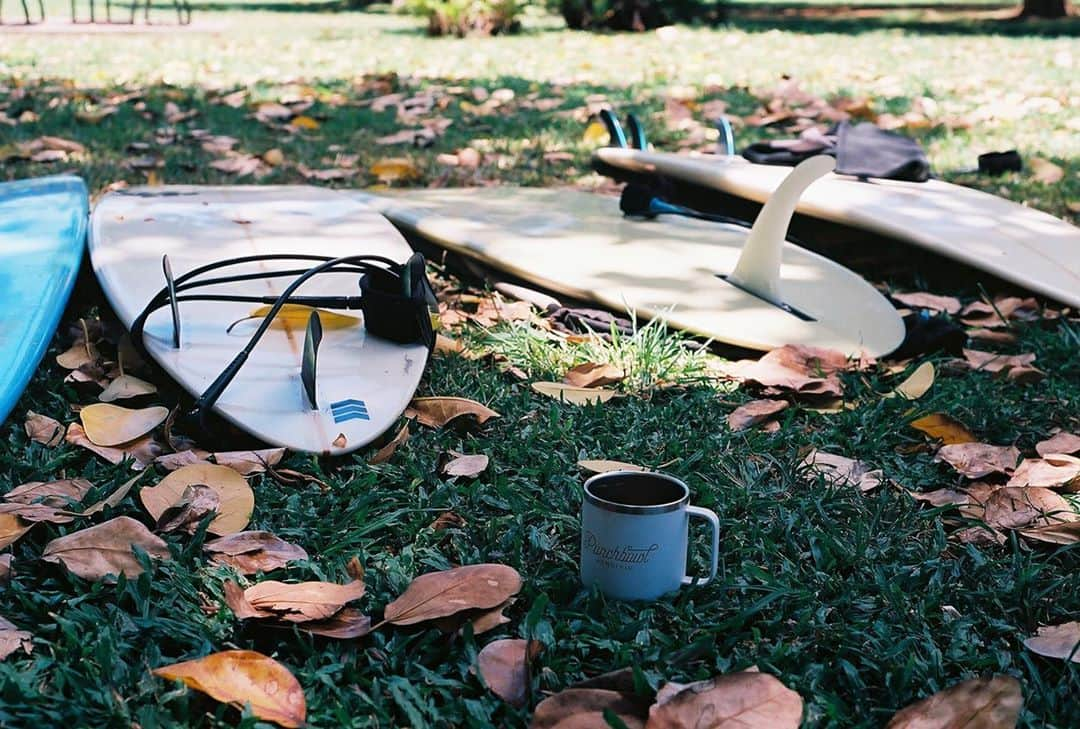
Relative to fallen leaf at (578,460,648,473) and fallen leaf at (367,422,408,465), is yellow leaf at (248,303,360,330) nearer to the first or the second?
fallen leaf at (367,422,408,465)

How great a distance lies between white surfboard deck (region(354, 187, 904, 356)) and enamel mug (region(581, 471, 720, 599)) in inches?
36.3

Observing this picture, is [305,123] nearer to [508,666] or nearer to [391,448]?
[391,448]

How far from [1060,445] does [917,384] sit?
30 cm

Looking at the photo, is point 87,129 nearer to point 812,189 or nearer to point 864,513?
point 812,189

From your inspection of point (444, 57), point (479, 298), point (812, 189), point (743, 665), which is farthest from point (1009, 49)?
point (743, 665)

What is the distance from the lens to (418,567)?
143 centimetres

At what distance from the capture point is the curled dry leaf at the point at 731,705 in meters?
1.09

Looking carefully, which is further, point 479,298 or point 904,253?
point 904,253

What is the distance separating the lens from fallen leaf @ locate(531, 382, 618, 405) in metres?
1.96

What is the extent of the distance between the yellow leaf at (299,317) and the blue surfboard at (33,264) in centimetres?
35

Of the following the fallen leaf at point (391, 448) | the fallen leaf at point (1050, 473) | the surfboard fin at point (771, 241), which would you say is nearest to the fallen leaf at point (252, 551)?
the fallen leaf at point (391, 448)

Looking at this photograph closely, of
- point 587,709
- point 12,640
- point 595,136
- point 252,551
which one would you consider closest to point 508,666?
point 587,709

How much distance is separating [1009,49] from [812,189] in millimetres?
5132

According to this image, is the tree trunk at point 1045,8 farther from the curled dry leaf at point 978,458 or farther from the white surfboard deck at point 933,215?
the curled dry leaf at point 978,458
